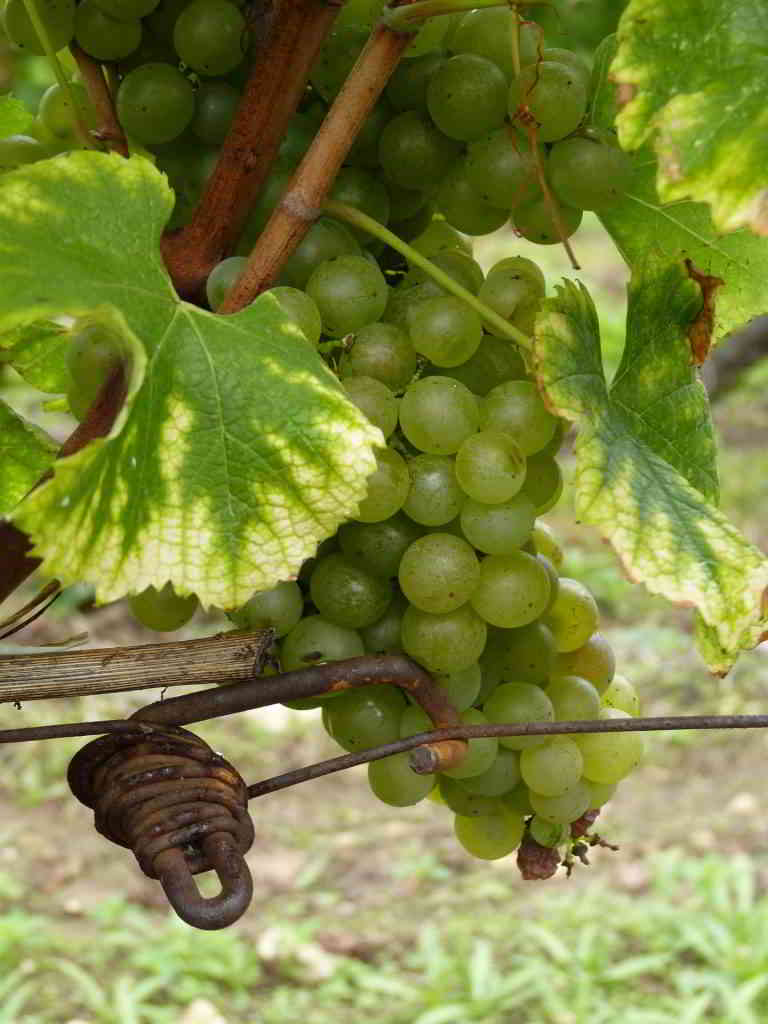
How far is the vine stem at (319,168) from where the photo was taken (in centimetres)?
52

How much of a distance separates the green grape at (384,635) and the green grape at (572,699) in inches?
3.9

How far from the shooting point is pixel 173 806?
531 millimetres

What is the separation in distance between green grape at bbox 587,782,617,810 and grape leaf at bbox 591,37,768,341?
0.82 feet

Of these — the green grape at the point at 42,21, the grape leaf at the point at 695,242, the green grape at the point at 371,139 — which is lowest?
Answer: the green grape at the point at 42,21

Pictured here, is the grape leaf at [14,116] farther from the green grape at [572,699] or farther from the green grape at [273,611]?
the green grape at [572,699]

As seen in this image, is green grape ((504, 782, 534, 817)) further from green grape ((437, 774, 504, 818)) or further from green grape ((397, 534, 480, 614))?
green grape ((397, 534, 480, 614))

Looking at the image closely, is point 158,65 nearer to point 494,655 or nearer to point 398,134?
point 398,134

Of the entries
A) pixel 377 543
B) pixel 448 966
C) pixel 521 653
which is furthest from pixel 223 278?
pixel 448 966

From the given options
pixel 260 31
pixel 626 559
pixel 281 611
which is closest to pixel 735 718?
pixel 626 559

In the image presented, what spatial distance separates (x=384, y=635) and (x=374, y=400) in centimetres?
13

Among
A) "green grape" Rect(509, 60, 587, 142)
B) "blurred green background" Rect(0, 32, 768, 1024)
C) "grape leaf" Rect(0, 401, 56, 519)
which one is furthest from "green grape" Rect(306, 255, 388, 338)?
"blurred green background" Rect(0, 32, 768, 1024)

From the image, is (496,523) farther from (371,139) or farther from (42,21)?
(42,21)

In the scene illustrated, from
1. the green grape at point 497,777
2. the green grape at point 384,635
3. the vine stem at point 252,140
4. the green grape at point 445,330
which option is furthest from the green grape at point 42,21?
the green grape at point 497,777

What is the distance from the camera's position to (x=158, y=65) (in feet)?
1.93
